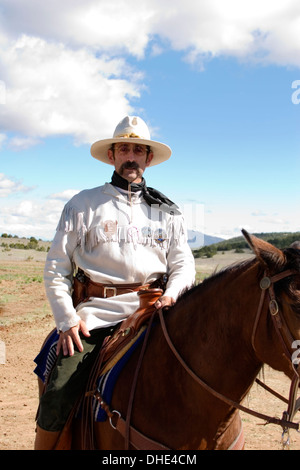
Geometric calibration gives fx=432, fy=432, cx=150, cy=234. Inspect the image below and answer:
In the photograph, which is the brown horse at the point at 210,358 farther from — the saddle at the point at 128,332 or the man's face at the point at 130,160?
the man's face at the point at 130,160

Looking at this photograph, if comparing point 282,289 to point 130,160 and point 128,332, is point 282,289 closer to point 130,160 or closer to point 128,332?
point 128,332

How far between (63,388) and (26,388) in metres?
6.47

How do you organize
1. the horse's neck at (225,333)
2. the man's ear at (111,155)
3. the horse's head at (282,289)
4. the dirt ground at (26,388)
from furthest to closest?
the dirt ground at (26,388) < the man's ear at (111,155) < the horse's neck at (225,333) < the horse's head at (282,289)

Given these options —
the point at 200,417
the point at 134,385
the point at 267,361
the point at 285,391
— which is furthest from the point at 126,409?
the point at 285,391

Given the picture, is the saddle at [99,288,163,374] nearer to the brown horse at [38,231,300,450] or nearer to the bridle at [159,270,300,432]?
the brown horse at [38,231,300,450]

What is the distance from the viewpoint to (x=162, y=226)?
159 inches

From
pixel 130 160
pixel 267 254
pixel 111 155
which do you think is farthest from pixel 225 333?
pixel 111 155

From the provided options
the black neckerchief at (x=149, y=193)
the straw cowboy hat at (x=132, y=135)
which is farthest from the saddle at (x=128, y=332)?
the straw cowboy hat at (x=132, y=135)

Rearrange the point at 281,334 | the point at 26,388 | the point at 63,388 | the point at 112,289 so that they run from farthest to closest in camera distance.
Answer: the point at 26,388 → the point at 112,289 → the point at 63,388 → the point at 281,334

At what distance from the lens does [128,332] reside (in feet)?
10.7

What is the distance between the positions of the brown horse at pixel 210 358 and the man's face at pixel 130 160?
4.55 ft

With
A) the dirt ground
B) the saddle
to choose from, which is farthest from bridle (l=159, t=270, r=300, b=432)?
the dirt ground

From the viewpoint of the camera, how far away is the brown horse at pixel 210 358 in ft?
8.09
